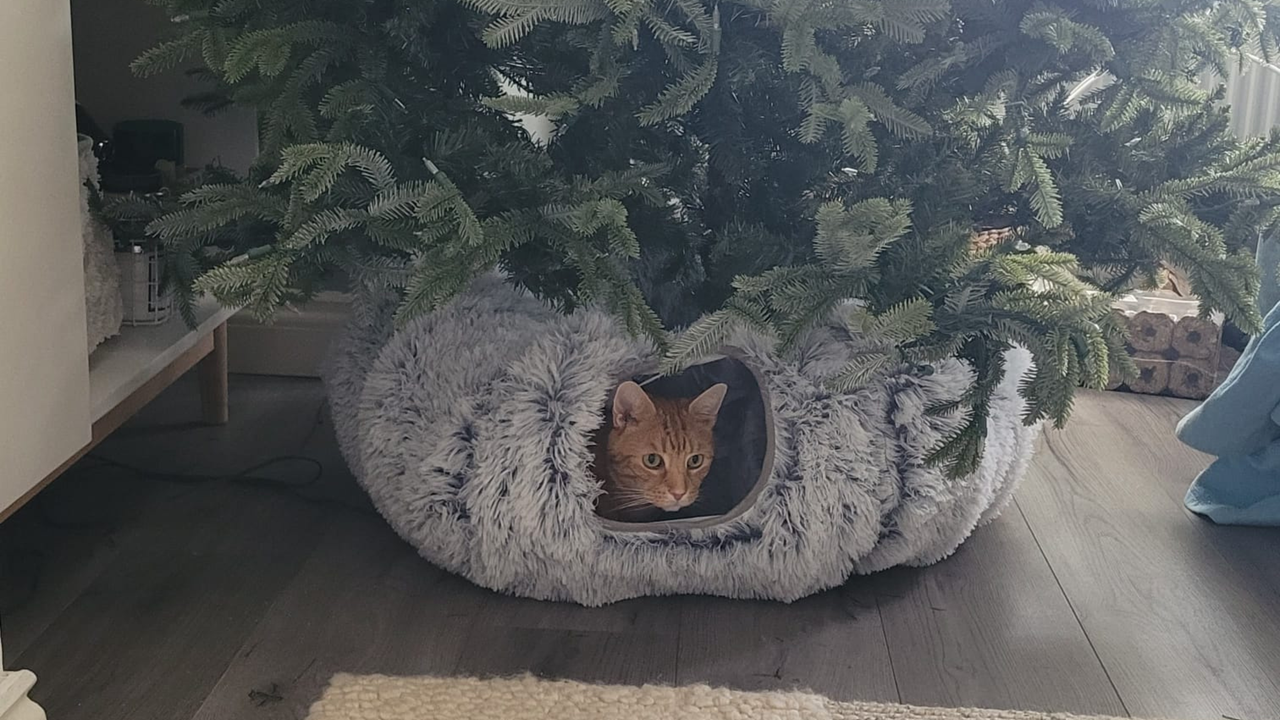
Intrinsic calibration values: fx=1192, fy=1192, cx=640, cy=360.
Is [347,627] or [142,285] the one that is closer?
[347,627]

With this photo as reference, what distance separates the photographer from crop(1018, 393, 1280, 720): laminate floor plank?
107 cm

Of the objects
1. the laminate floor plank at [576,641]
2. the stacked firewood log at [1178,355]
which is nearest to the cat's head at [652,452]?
the laminate floor plank at [576,641]

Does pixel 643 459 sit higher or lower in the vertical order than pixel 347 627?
higher

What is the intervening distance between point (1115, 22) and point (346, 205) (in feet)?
2.28

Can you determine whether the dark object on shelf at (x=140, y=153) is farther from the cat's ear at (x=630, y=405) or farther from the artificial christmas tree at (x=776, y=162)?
the cat's ear at (x=630, y=405)

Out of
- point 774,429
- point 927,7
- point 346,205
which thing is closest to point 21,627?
point 346,205

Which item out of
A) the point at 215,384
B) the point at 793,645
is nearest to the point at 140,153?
the point at 215,384

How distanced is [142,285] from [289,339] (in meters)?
0.53

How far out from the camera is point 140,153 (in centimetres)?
134

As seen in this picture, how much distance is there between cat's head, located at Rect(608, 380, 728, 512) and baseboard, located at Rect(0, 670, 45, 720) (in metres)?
0.52

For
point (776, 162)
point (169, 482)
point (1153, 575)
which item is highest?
point (776, 162)

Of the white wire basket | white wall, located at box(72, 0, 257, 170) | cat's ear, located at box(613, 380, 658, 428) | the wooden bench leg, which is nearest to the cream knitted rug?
cat's ear, located at box(613, 380, 658, 428)

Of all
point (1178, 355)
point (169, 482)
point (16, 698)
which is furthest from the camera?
point (1178, 355)

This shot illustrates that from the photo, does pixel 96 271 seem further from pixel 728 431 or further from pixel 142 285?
pixel 728 431
